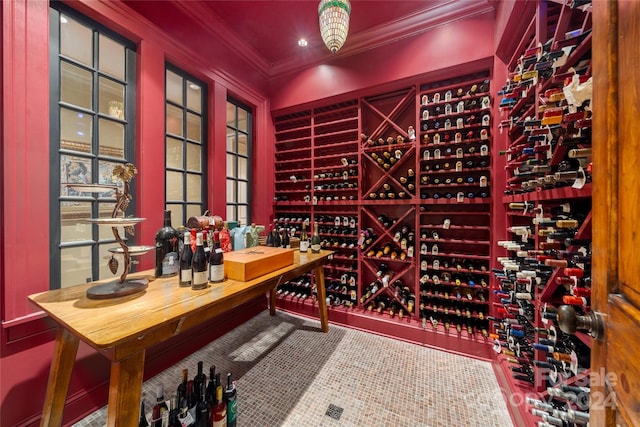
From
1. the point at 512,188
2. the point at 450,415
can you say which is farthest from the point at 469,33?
the point at 450,415

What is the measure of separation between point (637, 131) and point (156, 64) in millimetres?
2758

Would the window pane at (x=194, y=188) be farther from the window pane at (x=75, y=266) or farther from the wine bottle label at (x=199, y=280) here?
the wine bottle label at (x=199, y=280)

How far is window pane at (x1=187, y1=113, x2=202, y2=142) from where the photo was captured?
242 centimetres

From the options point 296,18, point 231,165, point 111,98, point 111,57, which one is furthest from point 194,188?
point 296,18

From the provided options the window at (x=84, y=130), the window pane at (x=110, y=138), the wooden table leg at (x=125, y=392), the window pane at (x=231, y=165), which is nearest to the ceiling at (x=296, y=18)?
the window at (x=84, y=130)

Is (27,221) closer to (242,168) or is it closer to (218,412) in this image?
(218,412)

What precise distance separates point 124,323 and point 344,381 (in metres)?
1.55

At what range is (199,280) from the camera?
1286 millimetres

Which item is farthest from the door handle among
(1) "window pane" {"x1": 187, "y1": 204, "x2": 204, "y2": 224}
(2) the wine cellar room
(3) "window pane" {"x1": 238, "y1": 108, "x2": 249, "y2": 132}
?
(3) "window pane" {"x1": 238, "y1": 108, "x2": 249, "y2": 132}

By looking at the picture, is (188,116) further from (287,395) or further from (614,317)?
(614,317)

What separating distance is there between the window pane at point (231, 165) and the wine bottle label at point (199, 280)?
6.10ft

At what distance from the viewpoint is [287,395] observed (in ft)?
5.40

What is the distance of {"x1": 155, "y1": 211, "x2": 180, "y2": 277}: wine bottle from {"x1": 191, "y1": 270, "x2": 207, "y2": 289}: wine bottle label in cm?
37

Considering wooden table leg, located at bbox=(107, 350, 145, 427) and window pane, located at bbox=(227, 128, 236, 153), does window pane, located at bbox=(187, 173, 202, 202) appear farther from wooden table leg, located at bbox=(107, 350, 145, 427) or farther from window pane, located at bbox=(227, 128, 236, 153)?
wooden table leg, located at bbox=(107, 350, 145, 427)
